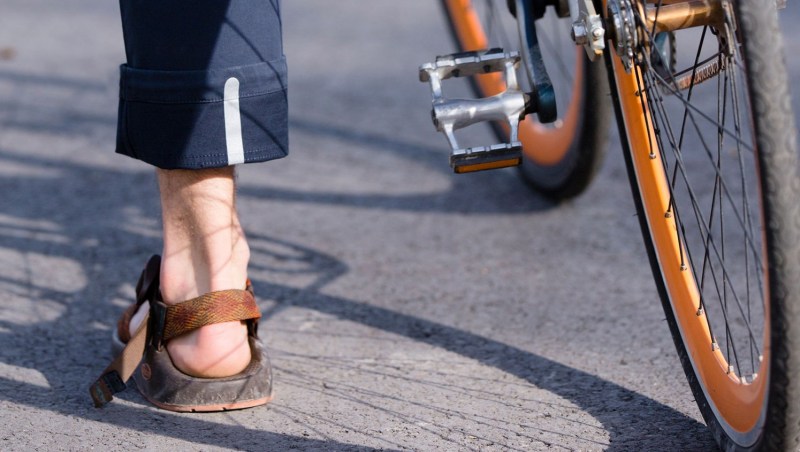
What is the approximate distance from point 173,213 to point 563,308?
0.74 metres

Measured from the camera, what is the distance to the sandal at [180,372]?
1.53 m

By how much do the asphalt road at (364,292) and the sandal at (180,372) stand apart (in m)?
0.03

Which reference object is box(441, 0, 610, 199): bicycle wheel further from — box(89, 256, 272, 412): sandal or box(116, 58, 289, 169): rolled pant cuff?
box(89, 256, 272, 412): sandal

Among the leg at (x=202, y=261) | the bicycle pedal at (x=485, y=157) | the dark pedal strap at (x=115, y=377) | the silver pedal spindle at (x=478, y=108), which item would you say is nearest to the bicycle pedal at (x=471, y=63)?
the silver pedal spindle at (x=478, y=108)

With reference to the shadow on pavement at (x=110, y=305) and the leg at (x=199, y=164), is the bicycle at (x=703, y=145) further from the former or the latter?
the leg at (x=199, y=164)

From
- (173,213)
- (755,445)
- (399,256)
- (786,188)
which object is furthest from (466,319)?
(786,188)

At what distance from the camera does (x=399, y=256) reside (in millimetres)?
2158

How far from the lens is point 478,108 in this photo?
62.1 inches

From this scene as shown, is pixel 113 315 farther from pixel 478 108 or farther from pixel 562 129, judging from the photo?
pixel 562 129

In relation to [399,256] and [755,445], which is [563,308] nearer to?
[399,256]

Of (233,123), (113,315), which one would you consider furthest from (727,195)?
(113,315)

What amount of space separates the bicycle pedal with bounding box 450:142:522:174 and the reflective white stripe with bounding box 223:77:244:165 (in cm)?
30

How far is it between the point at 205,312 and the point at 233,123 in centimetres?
28

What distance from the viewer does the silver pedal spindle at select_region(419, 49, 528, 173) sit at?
5.03 ft
